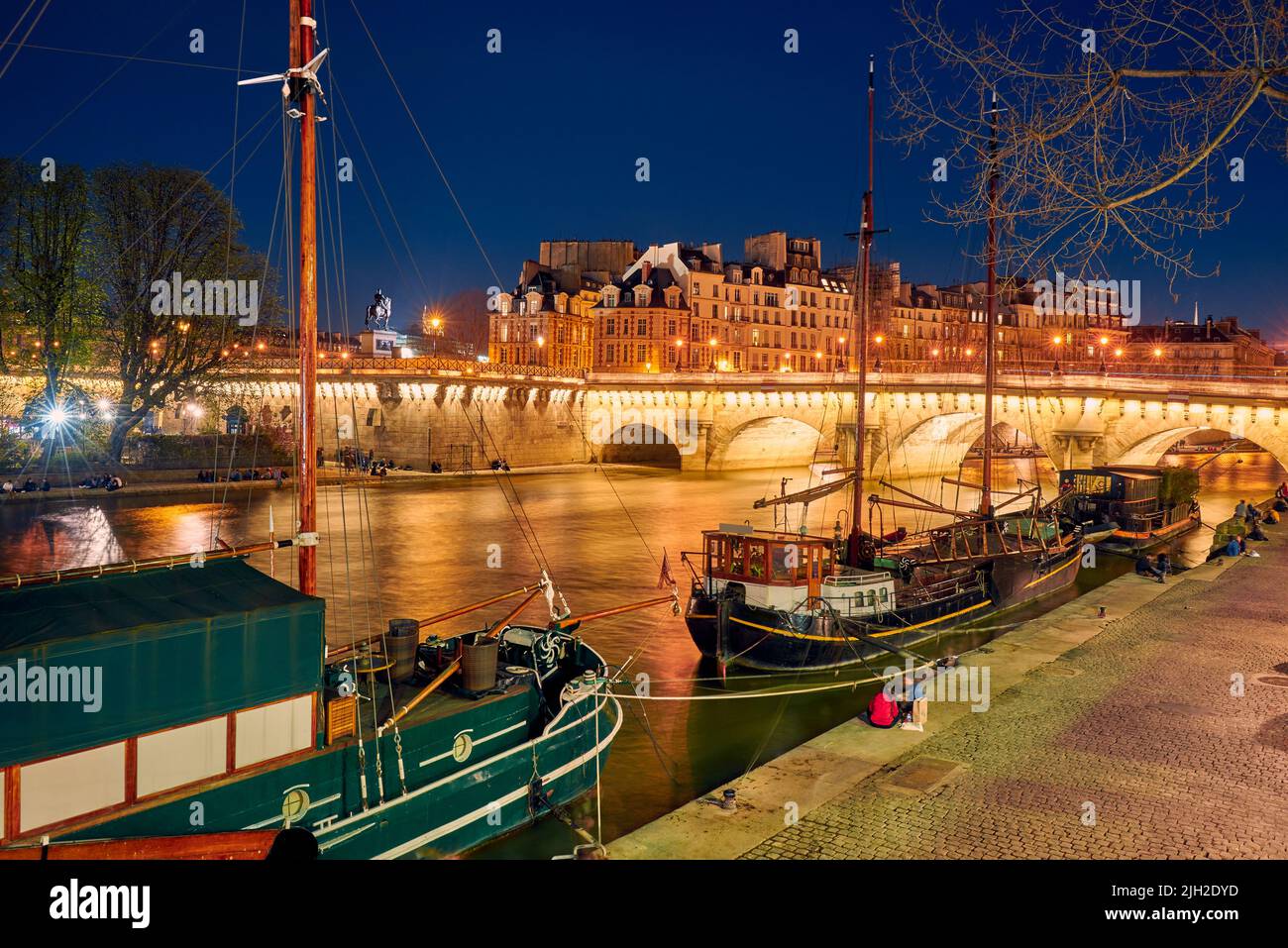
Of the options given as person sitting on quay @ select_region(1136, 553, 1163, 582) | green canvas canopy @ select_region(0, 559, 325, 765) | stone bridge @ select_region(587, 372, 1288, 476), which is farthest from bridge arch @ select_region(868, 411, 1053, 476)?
green canvas canopy @ select_region(0, 559, 325, 765)

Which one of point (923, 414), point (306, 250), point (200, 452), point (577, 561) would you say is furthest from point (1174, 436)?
point (200, 452)

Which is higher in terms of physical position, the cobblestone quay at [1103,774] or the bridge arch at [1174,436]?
the bridge arch at [1174,436]

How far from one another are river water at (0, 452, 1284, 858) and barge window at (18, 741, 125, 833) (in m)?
3.80

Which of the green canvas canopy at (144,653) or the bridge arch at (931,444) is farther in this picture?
the bridge arch at (931,444)

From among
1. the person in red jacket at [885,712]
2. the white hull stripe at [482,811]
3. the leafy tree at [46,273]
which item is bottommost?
the white hull stripe at [482,811]

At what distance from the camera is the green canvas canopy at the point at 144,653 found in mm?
8164

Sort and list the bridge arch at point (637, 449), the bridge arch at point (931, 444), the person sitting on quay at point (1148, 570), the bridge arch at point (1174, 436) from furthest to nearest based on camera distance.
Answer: the bridge arch at point (637, 449), the bridge arch at point (931, 444), the bridge arch at point (1174, 436), the person sitting on quay at point (1148, 570)

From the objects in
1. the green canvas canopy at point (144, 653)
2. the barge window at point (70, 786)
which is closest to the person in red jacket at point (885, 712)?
the green canvas canopy at point (144, 653)

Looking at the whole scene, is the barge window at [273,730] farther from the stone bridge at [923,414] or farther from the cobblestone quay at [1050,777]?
the stone bridge at [923,414]

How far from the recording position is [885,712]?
14172 mm

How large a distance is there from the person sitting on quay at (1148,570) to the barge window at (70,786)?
2792cm

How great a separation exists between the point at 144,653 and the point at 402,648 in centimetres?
480
